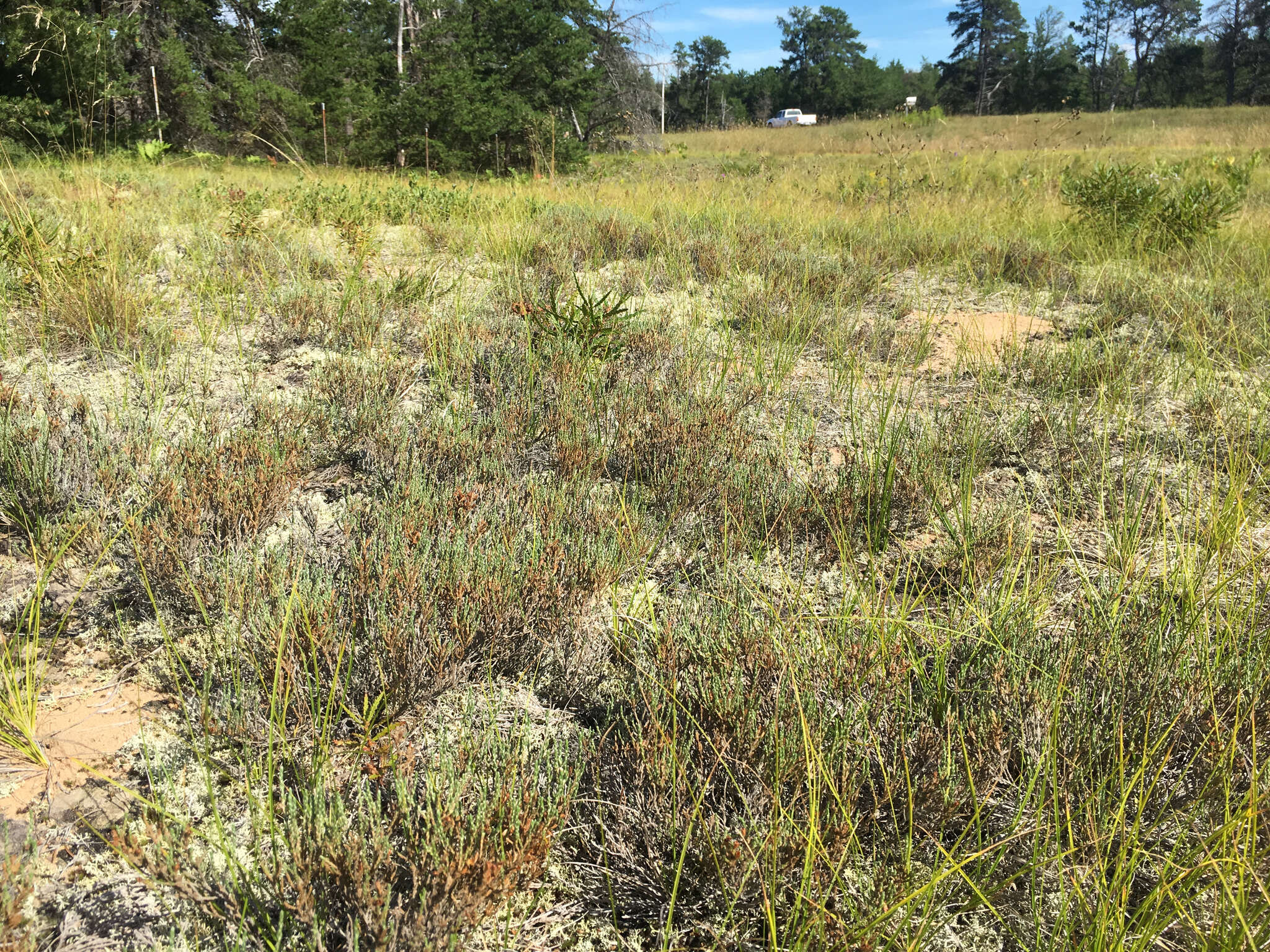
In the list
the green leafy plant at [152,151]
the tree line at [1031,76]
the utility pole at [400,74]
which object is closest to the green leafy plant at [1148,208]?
the utility pole at [400,74]

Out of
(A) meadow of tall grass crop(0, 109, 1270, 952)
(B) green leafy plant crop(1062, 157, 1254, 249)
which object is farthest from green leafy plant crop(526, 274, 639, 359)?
(B) green leafy plant crop(1062, 157, 1254, 249)

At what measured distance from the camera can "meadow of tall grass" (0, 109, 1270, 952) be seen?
1.32 meters

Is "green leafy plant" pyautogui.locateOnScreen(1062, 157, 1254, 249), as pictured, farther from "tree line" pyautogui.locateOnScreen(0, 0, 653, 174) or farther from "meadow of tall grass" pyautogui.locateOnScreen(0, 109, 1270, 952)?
"tree line" pyautogui.locateOnScreen(0, 0, 653, 174)

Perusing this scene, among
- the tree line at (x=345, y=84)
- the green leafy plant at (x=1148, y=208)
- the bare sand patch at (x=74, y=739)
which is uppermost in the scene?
the tree line at (x=345, y=84)

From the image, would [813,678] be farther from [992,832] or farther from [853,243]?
[853,243]

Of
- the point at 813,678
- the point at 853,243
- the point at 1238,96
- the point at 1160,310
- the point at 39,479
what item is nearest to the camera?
the point at 813,678

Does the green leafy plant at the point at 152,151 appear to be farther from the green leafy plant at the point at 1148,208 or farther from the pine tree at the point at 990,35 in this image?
the pine tree at the point at 990,35

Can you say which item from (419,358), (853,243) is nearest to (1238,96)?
(853,243)

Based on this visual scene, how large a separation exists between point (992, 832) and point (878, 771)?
0.24 meters

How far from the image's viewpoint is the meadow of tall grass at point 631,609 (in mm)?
1316

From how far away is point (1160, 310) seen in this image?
450 centimetres

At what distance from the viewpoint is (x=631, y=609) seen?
210 cm

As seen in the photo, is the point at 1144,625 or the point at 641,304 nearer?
the point at 1144,625

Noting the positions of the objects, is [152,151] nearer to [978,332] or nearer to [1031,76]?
[978,332]
